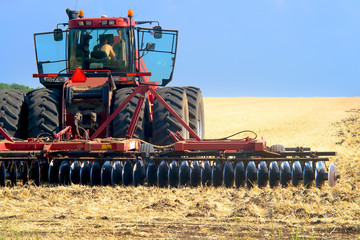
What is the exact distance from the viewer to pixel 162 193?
711 centimetres

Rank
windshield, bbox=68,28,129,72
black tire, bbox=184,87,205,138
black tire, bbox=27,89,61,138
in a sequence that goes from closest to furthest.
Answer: black tire, bbox=27,89,61,138
windshield, bbox=68,28,129,72
black tire, bbox=184,87,205,138

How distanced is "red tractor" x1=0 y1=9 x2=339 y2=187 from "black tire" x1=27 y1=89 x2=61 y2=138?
16 mm

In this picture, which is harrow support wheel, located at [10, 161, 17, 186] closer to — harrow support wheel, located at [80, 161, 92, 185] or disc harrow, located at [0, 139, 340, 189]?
disc harrow, located at [0, 139, 340, 189]

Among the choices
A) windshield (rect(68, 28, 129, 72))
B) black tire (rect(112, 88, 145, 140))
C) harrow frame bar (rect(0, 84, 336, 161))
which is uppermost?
windshield (rect(68, 28, 129, 72))

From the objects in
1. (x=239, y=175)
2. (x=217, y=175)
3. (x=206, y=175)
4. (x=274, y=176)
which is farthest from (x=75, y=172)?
(x=274, y=176)

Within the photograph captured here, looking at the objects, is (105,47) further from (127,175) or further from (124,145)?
(127,175)

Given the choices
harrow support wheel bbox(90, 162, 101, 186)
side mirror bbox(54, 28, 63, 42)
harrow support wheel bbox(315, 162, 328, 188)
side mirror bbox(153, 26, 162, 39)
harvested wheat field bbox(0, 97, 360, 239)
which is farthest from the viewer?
side mirror bbox(54, 28, 63, 42)

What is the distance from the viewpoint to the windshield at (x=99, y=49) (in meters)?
9.98

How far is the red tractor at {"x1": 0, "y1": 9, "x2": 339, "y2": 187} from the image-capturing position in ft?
24.9

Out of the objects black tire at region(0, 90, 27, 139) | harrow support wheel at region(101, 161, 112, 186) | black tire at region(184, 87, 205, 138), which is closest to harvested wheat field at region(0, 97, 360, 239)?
harrow support wheel at region(101, 161, 112, 186)

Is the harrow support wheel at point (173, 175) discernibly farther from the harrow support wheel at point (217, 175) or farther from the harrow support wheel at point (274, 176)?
the harrow support wheel at point (274, 176)

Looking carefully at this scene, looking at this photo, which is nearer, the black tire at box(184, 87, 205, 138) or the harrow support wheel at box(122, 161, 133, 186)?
the harrow support wheel at box(122, 161, 133, 186)

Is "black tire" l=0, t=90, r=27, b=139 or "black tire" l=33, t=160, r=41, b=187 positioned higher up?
"black tire" l=0, t=90, r=27, b=139

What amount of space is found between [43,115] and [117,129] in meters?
1.27
